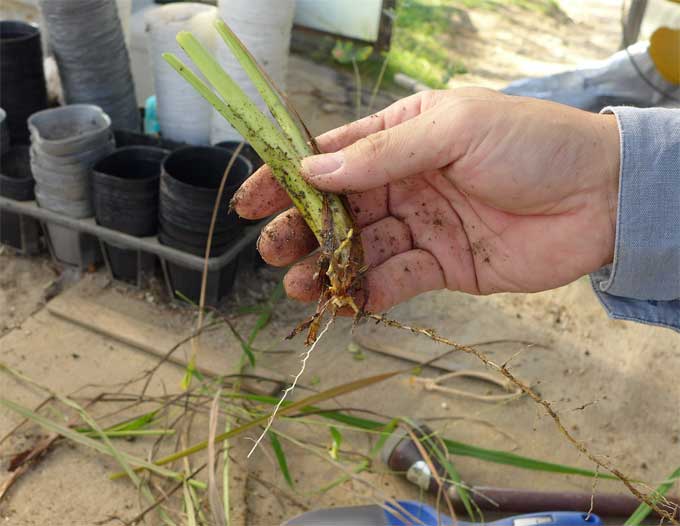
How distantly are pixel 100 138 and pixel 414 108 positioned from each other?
1255 mm

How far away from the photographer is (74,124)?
251 centimetres

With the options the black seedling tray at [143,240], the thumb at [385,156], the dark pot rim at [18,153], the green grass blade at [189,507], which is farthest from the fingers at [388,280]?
the dark pot rim at [18,153]

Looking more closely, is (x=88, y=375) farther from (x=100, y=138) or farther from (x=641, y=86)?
(x=641, y=86)

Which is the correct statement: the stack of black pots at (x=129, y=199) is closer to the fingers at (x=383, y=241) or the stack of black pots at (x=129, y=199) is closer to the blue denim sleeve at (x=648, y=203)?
the fingers at (x=383, y=241)

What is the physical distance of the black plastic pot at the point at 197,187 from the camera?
2156mm

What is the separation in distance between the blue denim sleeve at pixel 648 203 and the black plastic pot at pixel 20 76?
202 cm

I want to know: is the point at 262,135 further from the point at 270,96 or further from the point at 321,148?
the point at 321,148

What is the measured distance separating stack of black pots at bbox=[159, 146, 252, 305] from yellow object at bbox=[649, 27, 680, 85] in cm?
159

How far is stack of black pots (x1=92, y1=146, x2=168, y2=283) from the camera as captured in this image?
2260 mm

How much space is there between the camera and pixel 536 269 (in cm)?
150

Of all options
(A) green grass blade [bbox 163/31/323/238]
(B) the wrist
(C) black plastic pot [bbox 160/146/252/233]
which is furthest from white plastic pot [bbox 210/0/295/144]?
(B) the wrist

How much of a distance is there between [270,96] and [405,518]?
0.93 meters

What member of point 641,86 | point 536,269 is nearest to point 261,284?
point 536,269

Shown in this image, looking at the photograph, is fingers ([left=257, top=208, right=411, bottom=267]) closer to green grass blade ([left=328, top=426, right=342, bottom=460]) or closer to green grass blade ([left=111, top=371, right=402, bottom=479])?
green grass blade ([left=111, top=371, right=402, bottom=479])
